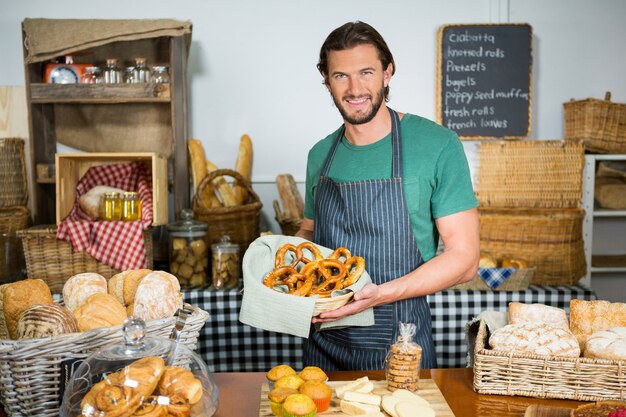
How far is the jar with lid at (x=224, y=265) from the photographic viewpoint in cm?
325

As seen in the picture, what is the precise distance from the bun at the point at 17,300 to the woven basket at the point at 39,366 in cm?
22

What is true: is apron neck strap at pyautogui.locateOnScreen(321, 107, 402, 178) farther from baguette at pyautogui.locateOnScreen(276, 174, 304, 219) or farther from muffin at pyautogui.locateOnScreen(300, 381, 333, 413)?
baguette at pyautogui.locateOnScreen(276, 174, 304, 219)

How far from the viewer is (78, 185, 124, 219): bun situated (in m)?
3.41

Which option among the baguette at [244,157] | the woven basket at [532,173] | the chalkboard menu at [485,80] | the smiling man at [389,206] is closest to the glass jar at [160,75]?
the baguette at [244,157]

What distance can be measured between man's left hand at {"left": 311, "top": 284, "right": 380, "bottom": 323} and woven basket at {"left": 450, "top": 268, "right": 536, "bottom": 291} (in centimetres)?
158

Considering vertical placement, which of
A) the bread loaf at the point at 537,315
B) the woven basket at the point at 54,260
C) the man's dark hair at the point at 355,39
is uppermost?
the man's dark hair at the point at 355,39

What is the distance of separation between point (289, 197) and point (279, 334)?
1.05 metres

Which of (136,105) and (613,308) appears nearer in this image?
(613,308)

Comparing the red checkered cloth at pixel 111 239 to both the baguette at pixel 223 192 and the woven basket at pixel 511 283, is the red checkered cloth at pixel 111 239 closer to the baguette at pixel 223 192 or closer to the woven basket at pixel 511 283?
the baguette at pixel 223 192

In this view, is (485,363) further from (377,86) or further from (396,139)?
(377,86)

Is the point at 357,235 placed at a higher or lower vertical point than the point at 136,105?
lower

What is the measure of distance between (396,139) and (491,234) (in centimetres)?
204

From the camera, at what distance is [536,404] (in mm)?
1467

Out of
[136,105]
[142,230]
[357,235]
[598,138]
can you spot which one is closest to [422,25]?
[598,138]
